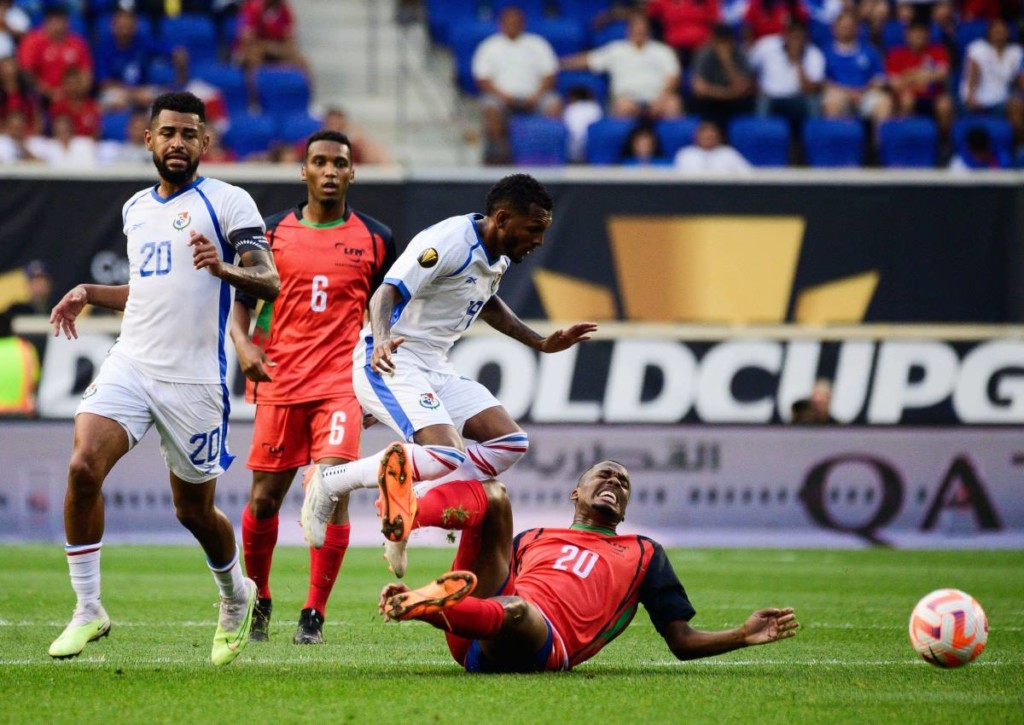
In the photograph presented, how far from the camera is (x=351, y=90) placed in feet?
68.0

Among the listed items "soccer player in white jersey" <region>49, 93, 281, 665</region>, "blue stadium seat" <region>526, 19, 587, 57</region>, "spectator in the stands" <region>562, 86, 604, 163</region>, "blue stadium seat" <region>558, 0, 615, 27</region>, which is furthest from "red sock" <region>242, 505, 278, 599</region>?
"blue stadium seat" <region>558, 0, 615, 27</region>

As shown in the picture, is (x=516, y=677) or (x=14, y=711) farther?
(x=516, y=677)

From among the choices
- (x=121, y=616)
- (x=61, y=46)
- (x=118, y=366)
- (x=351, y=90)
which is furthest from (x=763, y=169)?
(x=118, y=366)

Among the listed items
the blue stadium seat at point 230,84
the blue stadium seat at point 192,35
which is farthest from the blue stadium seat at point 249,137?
the blue stadium seat at point 192,35

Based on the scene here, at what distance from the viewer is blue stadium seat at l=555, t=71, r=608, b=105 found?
1931cm

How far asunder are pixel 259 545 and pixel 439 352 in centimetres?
165

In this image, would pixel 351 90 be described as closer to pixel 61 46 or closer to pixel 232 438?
pixel 61 46

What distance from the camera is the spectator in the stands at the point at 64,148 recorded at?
17.7 meters

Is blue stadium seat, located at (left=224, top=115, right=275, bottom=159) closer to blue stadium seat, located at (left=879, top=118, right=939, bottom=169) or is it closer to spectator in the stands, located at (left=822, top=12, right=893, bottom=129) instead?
spectator in the stands, located at (left=822, top=12, right=893, bottom=129)

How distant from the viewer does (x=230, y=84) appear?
19281 mm

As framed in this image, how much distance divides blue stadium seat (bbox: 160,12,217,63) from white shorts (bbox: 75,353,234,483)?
44.8ft

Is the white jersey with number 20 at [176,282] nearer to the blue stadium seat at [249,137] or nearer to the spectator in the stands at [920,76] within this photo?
the blue stadium seat at [249,137]

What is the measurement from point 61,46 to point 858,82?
10411 mm

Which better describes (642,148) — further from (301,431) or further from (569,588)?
(569,588)
